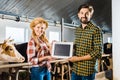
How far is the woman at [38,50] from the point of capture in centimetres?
231

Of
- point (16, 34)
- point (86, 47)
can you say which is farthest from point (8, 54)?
point (16, 34)

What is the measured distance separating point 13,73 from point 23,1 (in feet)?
3.83

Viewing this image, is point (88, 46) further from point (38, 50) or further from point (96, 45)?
point (38, 50)

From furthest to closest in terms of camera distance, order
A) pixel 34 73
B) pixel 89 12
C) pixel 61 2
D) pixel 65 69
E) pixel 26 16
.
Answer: pixel 65 69 < pixel 61 2 < pixel 26 16 < pixel 34 73 < pixel 89 12

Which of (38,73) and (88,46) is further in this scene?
(38,73)

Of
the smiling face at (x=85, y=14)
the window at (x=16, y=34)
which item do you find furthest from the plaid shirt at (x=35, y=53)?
the window at (x=16, y=34)

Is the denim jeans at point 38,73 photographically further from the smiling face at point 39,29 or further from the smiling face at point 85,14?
the smiling face at point 85,14

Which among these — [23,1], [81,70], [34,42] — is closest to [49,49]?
[34,42]

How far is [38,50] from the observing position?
7.62 ft

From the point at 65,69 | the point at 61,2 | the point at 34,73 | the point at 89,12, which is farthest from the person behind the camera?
the point at 65,69

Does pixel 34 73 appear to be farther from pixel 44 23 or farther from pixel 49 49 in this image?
pixel 44 23

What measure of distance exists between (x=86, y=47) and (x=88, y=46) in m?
0.02

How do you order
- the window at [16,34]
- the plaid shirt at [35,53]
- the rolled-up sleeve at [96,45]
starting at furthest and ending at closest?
the window at [16,34], the plaid shirt at [35,53], the rolled-up sleeve at [96,45]

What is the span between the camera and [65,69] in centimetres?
439
